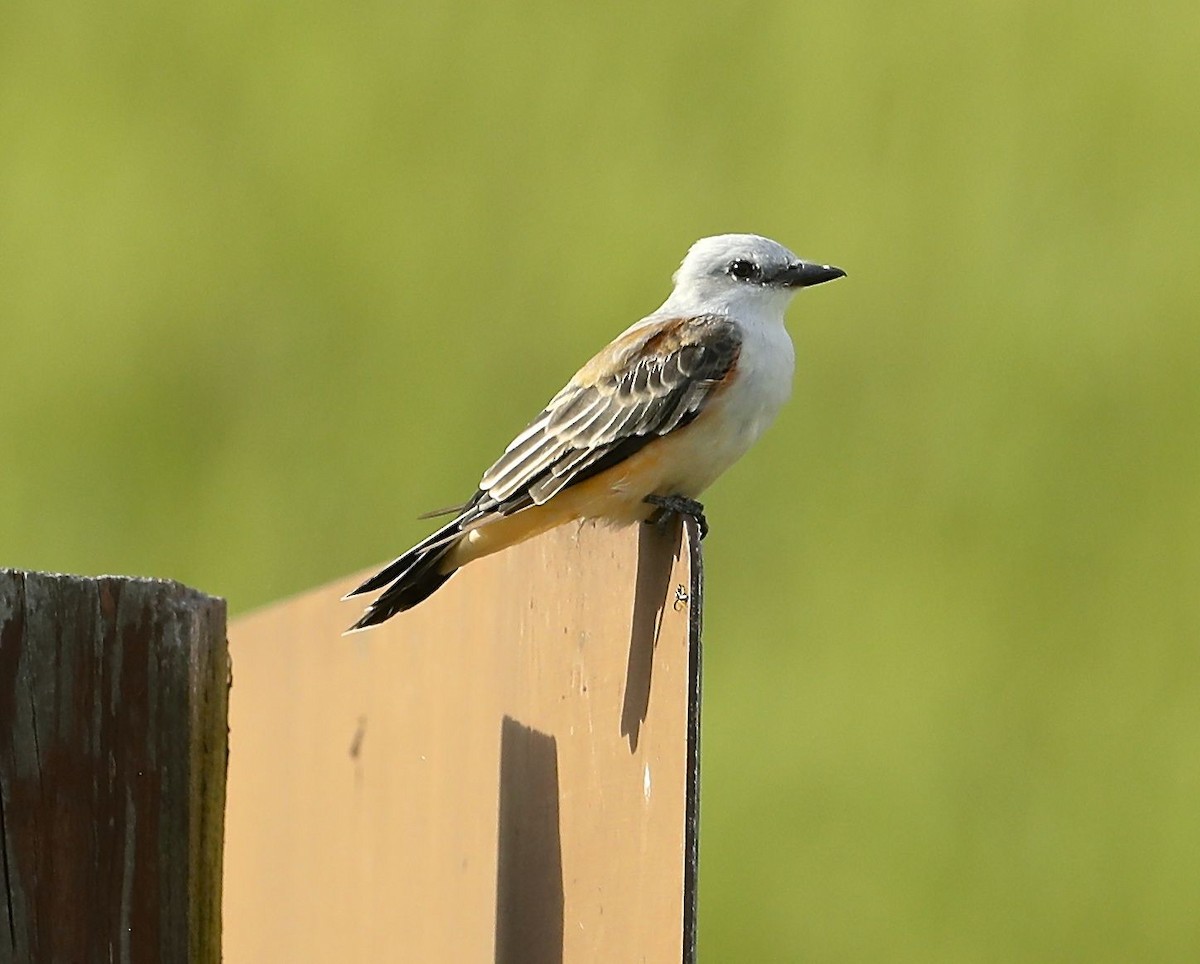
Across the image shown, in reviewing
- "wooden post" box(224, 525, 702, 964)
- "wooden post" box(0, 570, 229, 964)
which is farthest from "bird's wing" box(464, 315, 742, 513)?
"wooden post" box(0, 570, 229, 964)

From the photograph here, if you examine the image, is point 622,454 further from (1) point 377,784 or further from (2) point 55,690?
(2) point 55,690

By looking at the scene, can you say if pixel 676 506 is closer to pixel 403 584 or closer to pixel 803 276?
pixel 403 584

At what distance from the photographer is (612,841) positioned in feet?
7.75

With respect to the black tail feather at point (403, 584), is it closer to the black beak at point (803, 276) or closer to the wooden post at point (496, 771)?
the wooden post at point (496, 771)

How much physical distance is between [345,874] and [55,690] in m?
1.53

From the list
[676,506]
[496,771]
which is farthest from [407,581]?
[496,771]

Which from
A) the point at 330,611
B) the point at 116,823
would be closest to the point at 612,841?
the point at 116,823

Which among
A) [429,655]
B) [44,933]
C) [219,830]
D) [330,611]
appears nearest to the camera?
[44,933]

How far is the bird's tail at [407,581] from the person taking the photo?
3510mm

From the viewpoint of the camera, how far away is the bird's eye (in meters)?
4.70

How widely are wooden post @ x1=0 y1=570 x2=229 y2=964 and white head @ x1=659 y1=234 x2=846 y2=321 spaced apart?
8.90 ft

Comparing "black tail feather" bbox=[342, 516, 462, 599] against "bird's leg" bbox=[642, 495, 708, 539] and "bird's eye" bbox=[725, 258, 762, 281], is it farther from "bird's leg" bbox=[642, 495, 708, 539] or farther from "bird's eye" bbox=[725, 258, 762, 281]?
"bird's eye" bbox=[725, 258, 762, 281]

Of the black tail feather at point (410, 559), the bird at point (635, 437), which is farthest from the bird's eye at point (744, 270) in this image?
the black tail feather at point (410, 559)

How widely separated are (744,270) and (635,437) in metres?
0.98
